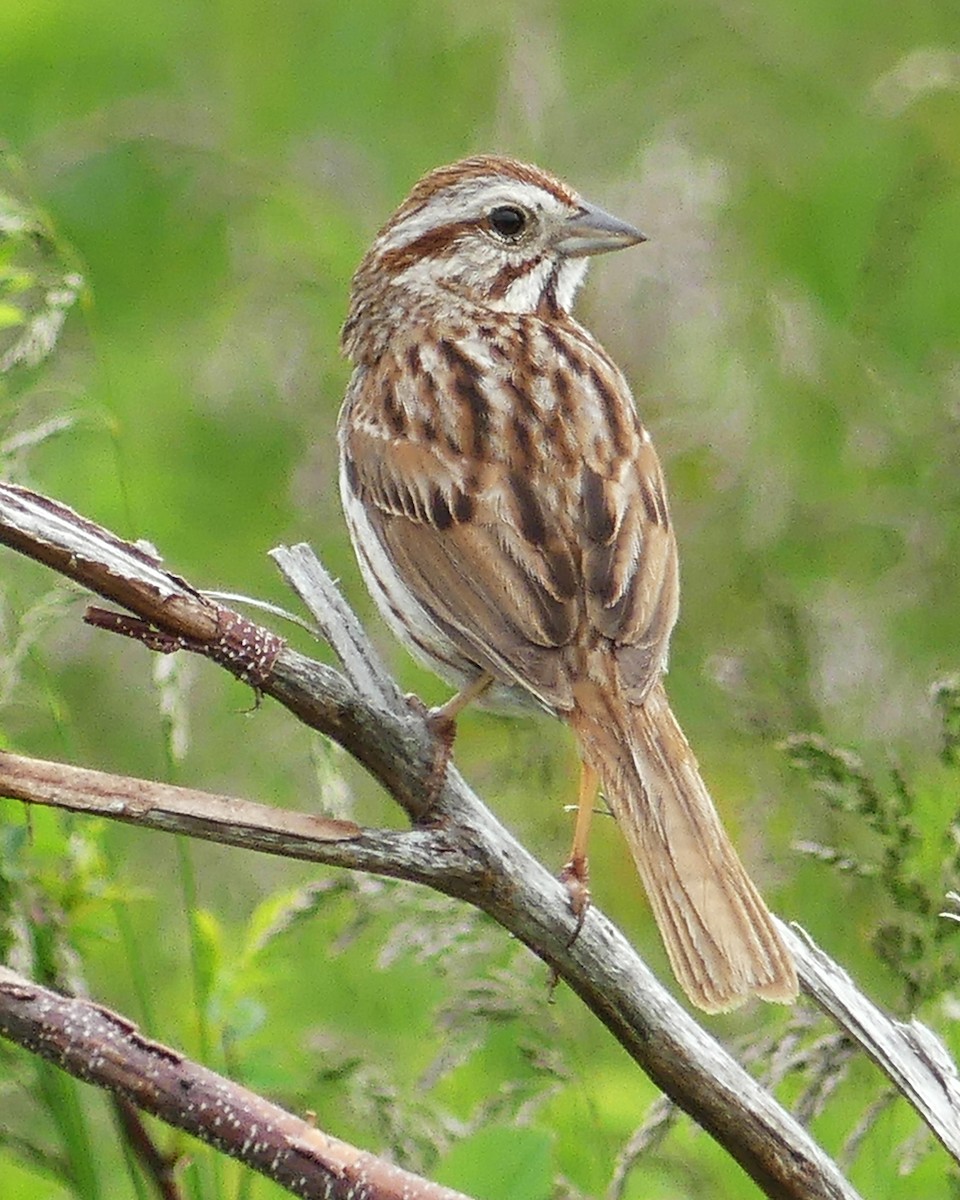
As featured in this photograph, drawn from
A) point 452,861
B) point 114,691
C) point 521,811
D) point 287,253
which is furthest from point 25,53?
point 452,861

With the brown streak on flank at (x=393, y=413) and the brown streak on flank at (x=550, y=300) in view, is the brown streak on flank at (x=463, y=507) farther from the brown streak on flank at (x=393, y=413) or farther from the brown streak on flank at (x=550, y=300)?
the brown streak on flank at (x=550, y=300)

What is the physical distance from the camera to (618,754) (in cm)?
315

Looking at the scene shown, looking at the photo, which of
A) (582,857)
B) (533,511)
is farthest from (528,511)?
(582,857)

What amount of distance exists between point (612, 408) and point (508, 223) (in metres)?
0.65

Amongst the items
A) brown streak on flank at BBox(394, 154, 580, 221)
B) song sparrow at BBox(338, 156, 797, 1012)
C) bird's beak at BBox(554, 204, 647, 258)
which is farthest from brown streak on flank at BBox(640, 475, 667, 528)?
brown streak on flank at BBox(394, 154, 580, 221)

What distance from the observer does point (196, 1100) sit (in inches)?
83.0

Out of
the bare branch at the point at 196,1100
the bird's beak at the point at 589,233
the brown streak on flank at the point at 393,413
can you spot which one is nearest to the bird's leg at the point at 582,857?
the bare branch at the point at 196,1100

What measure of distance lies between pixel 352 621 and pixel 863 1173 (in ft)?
5.23

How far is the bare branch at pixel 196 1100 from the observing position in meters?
2.08

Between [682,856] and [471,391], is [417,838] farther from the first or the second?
[471,391]

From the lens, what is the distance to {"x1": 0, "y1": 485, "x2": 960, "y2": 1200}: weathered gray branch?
2.32m

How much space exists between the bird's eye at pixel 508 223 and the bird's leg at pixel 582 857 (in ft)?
Answer: 4.64

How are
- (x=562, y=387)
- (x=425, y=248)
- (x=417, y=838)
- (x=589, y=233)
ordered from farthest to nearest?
(x=425, y=248), (x=589, y=233), (x=562, y=387), (x=417, y=838)

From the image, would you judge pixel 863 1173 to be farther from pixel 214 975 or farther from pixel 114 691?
pixel 114 691
